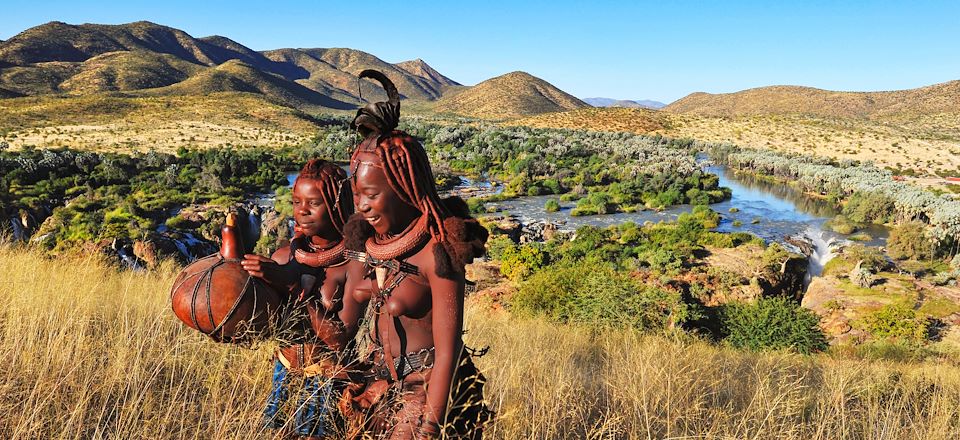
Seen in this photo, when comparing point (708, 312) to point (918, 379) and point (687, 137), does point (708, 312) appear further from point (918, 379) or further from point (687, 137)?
point (687, 137)

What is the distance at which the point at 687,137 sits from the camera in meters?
55.7

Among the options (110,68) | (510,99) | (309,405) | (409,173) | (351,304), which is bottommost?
(309,405)

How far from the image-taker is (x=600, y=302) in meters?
10.6

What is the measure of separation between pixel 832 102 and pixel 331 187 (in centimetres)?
12296

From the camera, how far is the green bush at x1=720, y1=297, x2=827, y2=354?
9.92 m

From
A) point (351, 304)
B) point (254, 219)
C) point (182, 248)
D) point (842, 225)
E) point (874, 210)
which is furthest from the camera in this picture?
point (874, 210)

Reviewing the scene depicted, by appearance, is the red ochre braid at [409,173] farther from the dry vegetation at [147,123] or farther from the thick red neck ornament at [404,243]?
the dry vegetation at [147,123]

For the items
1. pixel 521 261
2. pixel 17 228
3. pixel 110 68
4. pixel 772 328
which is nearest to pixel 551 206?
pixel 521 261

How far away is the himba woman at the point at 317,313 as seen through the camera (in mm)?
2373

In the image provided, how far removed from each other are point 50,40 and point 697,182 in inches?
5307

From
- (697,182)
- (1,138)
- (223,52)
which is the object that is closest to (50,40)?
(223,52)

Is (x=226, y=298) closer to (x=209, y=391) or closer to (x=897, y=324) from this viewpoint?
(x=209, y=391)

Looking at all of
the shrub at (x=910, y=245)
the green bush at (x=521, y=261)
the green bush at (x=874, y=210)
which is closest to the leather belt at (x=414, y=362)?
the green bush at (x=521, y=261)

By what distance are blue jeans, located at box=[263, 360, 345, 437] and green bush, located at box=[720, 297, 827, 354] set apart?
925 cm
